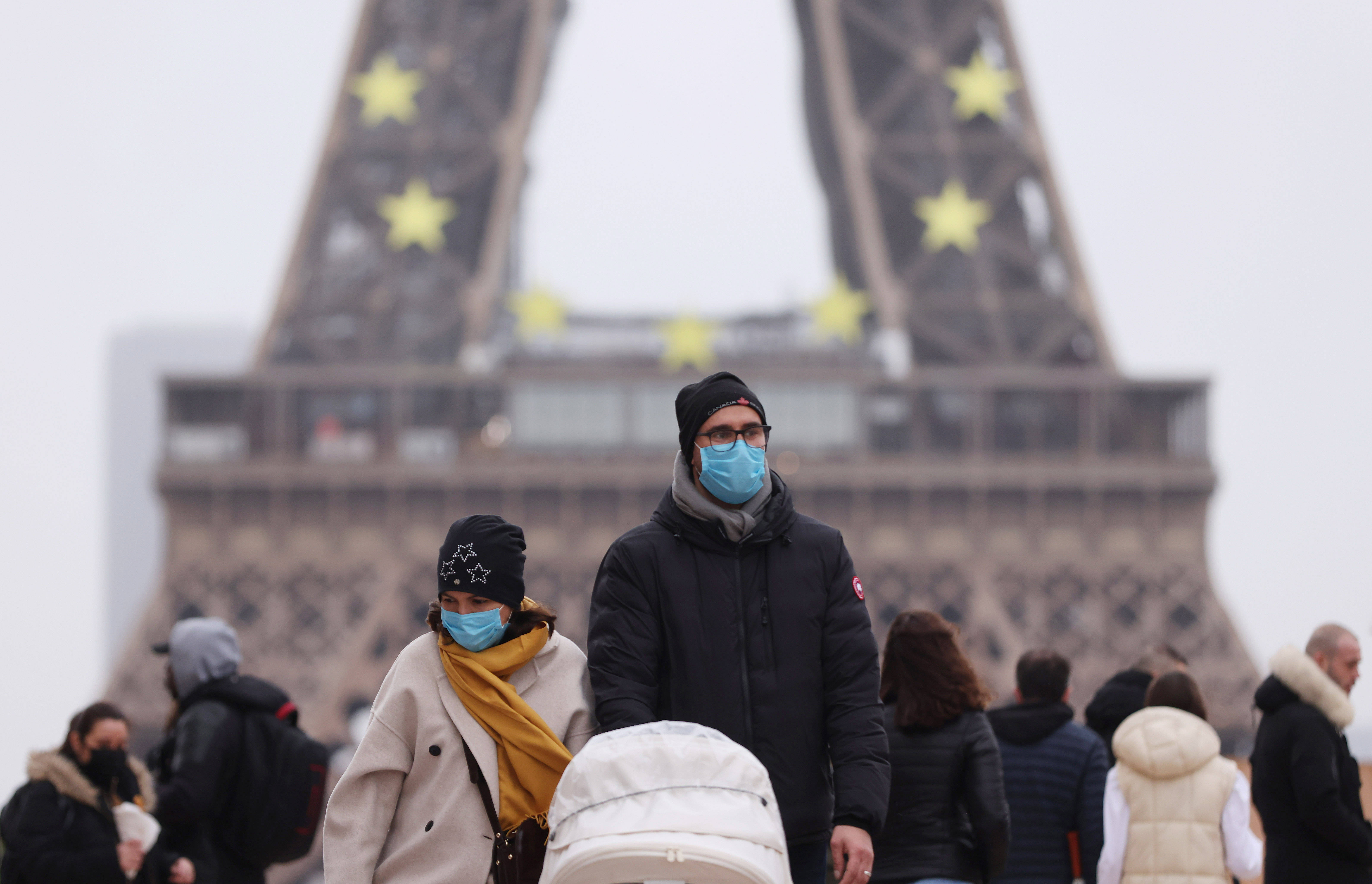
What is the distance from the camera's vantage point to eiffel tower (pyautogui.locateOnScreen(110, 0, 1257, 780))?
31.5 meters

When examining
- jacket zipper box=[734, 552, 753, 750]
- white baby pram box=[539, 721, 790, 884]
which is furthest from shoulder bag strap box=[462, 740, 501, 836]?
jacket zipper box=[734, 552, 753, 750]

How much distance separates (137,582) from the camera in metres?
145

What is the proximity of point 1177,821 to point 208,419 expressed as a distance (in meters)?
28.3

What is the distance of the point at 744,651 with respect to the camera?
15.6 ft

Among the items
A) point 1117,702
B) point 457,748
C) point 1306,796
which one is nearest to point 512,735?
point 457,748

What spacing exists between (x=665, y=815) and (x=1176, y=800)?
372 cm

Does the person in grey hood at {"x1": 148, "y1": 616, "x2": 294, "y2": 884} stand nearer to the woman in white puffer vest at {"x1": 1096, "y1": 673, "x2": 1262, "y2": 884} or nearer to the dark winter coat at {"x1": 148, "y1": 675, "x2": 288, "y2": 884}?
the dark winter coat at {"x1": 148, "y1": 675, "x2": 288, "y2": 884}

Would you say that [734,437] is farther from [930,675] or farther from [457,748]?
[930,675]

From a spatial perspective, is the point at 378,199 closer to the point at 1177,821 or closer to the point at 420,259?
the point at 420,259

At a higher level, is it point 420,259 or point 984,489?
point 420,259

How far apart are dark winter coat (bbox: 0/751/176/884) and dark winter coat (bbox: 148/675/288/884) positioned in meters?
0.12

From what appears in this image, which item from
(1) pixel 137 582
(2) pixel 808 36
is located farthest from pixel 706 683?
(1) pixel 137 582

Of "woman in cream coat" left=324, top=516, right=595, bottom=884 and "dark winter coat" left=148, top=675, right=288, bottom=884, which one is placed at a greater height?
"woman in cream coat" left=324, top=516, right=595, bottom=884

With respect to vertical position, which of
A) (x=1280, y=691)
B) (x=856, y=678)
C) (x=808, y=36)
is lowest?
(x=1280, y=691)
